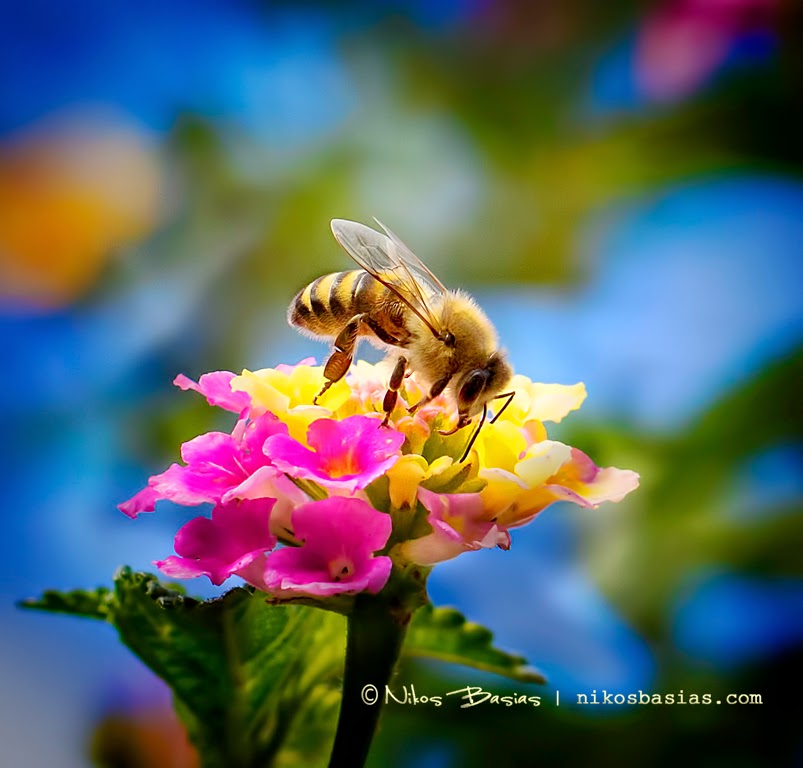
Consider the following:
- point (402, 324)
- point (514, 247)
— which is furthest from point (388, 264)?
point (514, 247)

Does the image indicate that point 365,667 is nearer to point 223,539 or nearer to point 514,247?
point 223,539

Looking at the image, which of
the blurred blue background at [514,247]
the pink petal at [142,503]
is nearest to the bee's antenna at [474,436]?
the pink petal at [142,503]

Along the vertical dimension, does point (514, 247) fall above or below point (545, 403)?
above

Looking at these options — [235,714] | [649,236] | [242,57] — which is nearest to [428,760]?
[235,714]

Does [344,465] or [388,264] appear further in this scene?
[388,264]

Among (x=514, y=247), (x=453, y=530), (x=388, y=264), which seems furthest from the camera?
(x=514, y=247)

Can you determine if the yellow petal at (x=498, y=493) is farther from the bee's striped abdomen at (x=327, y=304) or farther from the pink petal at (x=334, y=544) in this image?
A: the bee's striped abdomen at (x=327, y=304)

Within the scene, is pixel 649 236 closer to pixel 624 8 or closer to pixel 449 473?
pixel 624 8
